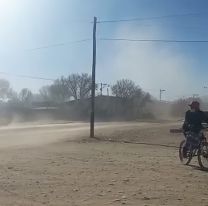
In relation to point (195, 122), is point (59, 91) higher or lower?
higher

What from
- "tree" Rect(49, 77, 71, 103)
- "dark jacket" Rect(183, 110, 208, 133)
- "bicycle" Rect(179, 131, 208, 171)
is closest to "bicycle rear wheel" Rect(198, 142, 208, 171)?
"bicycle" Rect(179, 131, 208, 171)

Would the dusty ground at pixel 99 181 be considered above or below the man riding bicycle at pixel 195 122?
below

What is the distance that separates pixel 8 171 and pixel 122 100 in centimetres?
8695

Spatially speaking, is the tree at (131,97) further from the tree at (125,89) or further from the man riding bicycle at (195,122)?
the man riding bicycle at (195,122)

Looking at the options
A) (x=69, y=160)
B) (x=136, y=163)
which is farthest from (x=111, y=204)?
(x=69, y=160)

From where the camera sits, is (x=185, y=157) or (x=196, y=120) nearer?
(x=196, y=120)

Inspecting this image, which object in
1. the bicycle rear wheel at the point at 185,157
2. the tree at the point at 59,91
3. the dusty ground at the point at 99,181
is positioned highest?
the tree at the point at 59,91

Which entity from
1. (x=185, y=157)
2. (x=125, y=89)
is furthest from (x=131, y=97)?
(x=185, y=157)

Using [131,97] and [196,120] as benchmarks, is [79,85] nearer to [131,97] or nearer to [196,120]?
[131,97]

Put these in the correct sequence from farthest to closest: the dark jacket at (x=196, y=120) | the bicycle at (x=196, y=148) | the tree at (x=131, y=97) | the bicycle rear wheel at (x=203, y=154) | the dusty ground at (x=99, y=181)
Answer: the tree at (x=131, y=97), the dark jacket at (x=196, y=120), the bicycle at (x=196, y=148), the bicycle rear wheel at (x=203, y=154), the dusty ground at (x=99, y=181)

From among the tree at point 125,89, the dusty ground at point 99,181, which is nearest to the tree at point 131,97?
the tree at point 125,89

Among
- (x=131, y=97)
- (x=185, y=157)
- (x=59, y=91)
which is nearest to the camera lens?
(x=185, y=157)

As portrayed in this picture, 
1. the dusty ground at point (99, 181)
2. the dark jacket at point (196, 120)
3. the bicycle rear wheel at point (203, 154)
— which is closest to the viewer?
the dusty ground at point (99, 181)

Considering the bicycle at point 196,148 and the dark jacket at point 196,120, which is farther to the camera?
the dark jacket at point 196,120
